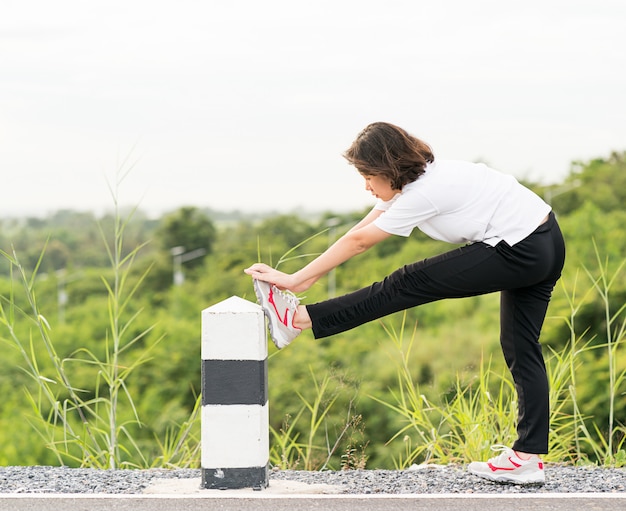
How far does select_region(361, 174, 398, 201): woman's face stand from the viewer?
151 inches

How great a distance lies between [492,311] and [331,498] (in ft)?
125

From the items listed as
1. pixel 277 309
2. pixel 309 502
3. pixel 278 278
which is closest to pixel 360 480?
pixel 309 502

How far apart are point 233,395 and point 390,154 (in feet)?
3.85

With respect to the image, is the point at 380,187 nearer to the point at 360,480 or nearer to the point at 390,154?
the point at 390,154

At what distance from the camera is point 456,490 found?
388cm

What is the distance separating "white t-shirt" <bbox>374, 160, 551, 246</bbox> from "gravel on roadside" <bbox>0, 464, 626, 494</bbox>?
1056mm

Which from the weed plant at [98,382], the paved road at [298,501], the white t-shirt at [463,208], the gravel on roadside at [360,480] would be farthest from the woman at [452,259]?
the weed plant at [98,382]

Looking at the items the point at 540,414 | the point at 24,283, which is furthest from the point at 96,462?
the point at 540,414

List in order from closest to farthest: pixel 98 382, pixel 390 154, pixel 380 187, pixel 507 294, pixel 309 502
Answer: pixel 309 502, pixel 390 154, pixel 380 187, pixel 507 294, pixel 98 382

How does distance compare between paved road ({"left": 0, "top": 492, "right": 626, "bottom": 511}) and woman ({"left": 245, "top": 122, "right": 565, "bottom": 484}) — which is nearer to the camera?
paved road ({"left": 0, "top": 492, "right": 626, "bottom": 511})

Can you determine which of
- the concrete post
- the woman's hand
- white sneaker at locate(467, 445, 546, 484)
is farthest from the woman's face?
white sneaker at locate(467, 445, 546, 484)

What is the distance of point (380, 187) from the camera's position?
152 inches

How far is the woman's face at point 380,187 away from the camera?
3.82 metres

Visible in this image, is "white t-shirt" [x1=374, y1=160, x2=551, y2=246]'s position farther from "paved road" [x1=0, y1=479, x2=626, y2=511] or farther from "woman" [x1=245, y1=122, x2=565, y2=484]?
"paved road" [x1=0, y1=479, x2=626, y2=511]
